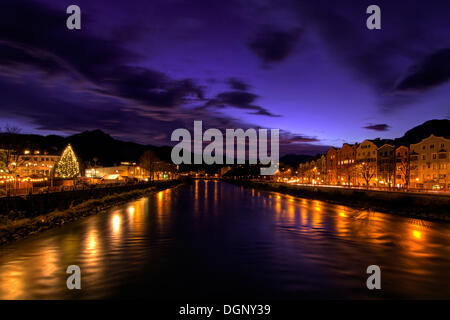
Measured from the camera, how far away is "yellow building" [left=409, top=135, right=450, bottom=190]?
6450cm

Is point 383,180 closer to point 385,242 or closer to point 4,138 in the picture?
point 385,242

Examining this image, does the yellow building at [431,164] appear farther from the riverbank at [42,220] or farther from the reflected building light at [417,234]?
the riverbank at [42,220]

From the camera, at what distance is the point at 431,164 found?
68312 millimetres

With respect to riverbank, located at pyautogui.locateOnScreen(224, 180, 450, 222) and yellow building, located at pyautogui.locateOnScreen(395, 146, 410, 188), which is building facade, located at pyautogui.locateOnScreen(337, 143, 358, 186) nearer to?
yellow building, located at pyautogui.locateOnScreen(395, 146, 410, 188)

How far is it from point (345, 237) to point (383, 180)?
242ft

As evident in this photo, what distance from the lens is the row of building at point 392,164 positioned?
66188mm

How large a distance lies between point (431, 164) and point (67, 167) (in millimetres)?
75335

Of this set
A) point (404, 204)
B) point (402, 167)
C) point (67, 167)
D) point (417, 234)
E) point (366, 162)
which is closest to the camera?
point (417, 234)

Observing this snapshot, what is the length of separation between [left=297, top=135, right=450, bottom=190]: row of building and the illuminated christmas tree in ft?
210

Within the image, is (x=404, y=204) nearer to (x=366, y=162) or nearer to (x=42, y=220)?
(x=42, y=220)

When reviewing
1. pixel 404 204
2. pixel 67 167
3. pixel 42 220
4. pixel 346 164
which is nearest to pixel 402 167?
pixel 346 164

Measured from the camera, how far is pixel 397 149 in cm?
8031

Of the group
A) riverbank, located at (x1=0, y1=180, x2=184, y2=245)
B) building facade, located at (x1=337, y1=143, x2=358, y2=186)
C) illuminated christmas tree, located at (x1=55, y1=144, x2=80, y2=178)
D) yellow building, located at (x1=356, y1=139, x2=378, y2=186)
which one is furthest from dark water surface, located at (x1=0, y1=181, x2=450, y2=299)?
building facade, located at (x1=337, y1=143, x2=358, y2=186)
